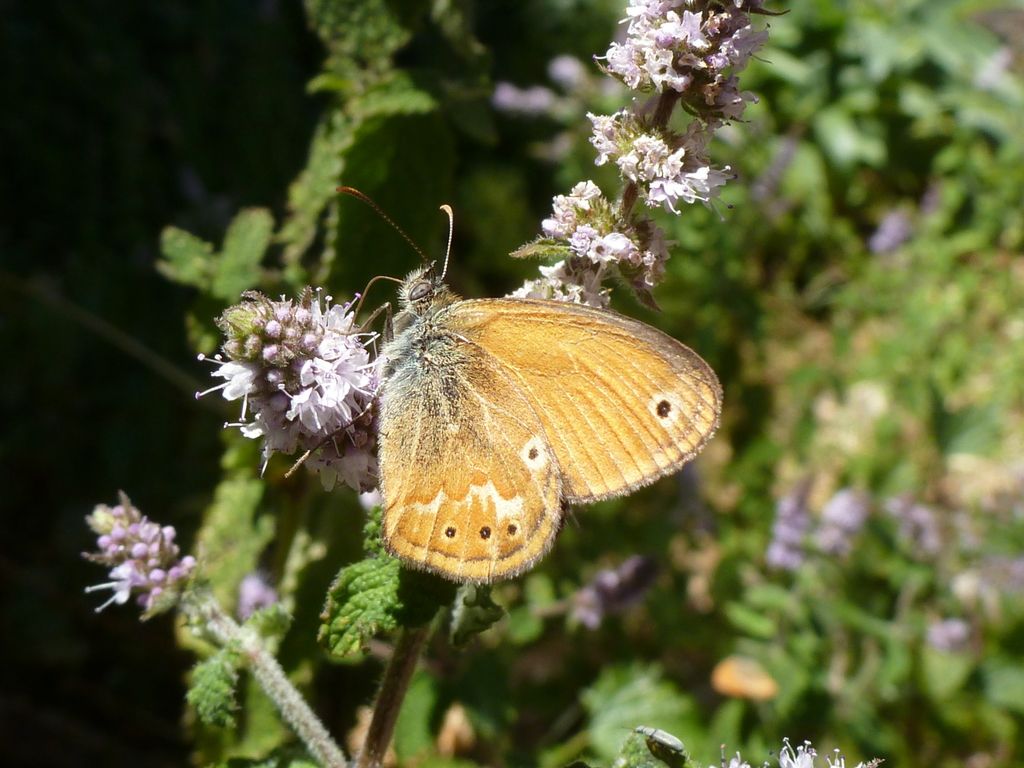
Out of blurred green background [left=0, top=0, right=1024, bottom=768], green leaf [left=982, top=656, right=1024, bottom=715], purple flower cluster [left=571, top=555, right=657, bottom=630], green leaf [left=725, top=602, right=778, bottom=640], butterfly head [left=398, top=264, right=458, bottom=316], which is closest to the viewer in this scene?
butterfly head [left=398, top=264, right=458, bottom=316]

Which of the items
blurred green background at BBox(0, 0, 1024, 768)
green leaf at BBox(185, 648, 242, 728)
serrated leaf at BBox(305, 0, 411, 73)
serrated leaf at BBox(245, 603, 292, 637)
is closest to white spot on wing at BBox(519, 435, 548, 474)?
serrated leaf at BBox(245, 603, 292, 637)

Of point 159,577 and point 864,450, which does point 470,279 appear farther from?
point 159,577

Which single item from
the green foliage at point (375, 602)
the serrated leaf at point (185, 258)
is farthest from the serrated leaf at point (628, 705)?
the serrated leaf at point (185, 258)

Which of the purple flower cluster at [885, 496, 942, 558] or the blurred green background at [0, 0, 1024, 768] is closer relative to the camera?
the blurred green background at [0, 0, 1024, 768]

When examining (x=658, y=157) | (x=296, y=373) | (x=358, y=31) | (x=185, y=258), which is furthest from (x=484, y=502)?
(x=358, y=31)

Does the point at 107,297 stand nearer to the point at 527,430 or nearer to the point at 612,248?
the point at 527,430

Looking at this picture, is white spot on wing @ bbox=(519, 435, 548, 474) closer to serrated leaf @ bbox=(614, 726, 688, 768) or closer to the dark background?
serrated leaf @ bbox=(614, 726, 688, 768)

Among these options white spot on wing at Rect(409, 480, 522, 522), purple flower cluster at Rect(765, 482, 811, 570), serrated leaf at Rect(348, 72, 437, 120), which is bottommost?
white spot on wing at Rect(409, 480, 522, 522)
